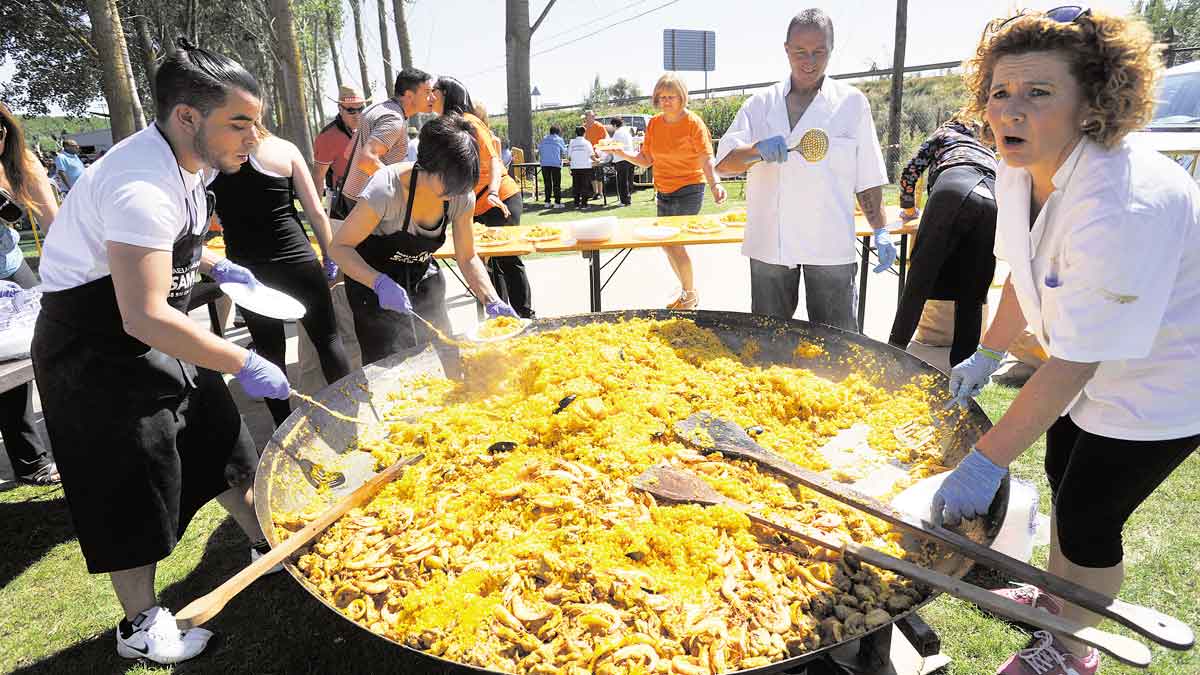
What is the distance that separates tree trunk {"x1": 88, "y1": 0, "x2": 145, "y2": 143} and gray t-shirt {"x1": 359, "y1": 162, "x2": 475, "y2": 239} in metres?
6.26

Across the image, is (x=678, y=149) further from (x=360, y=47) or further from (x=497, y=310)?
(x=360, y=47)

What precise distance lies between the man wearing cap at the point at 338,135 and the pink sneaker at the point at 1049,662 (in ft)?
21.6

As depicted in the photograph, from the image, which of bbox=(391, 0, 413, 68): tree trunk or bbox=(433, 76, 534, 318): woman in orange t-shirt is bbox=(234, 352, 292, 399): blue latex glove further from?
bbox=(391, 0, 413, 68): tree trunk

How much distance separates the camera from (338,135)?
673 cm

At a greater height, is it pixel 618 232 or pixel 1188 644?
pixel 618 232

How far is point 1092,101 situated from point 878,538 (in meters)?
1.24

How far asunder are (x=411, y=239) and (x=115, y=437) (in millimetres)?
1560

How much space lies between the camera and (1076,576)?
1963mm

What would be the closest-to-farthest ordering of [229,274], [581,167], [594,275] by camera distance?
[229,274]
[594,275]
[581,167]

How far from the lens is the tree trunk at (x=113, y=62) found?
6.92 m

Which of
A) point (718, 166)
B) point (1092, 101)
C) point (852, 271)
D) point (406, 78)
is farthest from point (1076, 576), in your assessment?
point (406, 78)

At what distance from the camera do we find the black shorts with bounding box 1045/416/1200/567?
176 cm

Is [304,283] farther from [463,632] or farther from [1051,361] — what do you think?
[1051,361]

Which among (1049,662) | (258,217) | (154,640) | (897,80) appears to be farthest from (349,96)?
(897,80)
